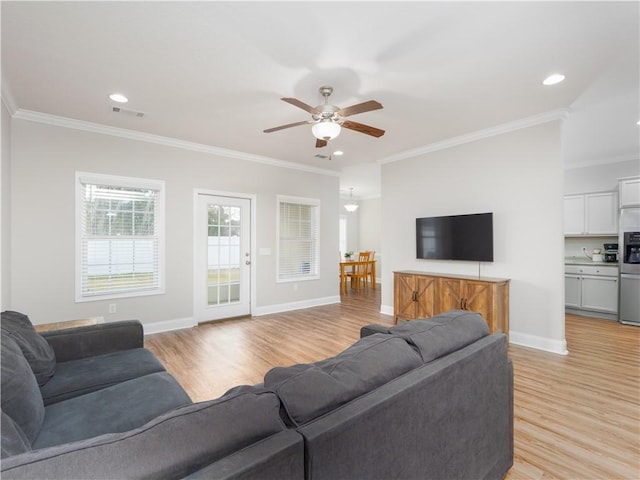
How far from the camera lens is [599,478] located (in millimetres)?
1763

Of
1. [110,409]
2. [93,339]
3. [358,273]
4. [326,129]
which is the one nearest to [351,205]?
[358,273]

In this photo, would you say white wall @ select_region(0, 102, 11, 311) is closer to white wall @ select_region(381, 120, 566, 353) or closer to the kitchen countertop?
white wall @ select_region(381, 120, 566, 353)

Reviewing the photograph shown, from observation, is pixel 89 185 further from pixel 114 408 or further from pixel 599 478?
pixel 599 478

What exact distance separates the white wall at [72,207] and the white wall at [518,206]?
105 inches

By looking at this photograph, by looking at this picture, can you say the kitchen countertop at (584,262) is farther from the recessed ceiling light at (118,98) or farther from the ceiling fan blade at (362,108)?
the recessed ceiling light at (118,98)

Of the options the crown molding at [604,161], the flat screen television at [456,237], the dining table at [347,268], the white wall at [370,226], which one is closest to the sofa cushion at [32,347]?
the flat screen television at [456,237]

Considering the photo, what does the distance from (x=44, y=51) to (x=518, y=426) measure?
4.50m

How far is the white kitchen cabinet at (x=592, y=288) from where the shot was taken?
501 cm

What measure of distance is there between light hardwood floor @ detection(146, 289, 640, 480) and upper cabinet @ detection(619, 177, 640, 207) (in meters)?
1.82

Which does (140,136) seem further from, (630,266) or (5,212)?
(630,266)

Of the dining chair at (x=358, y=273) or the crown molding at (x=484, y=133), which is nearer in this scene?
the crown molding at (x=484, y=133)

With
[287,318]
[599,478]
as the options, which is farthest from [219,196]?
[599,478]

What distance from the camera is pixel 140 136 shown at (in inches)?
171

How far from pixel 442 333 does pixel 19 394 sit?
1.78 m
